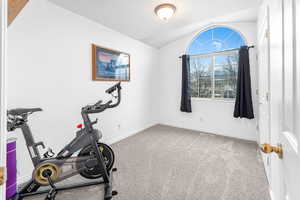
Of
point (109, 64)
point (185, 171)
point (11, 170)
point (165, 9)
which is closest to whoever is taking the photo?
point (11, 170)

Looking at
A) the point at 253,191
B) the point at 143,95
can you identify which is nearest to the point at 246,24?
the point at 143,95

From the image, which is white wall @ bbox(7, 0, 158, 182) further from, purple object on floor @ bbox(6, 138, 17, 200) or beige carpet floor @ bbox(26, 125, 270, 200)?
beige carpet floor @ bbox(26, 125, 270, 200)

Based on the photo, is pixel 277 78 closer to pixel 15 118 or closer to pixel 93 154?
pixel 93 154

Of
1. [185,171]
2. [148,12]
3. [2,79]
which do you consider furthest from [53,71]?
[185,171]

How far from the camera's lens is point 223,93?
374 centimetres

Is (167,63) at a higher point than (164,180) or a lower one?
higher

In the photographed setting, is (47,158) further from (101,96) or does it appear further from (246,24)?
(246,24)

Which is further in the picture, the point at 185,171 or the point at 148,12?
the point at 148,12

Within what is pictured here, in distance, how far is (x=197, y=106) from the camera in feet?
13.2

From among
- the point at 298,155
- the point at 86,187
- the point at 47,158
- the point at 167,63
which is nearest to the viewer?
the point at 298,155

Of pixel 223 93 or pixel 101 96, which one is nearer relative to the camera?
pixel 101 96

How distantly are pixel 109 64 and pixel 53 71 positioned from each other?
3.61 ft

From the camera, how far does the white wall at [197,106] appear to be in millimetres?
3266

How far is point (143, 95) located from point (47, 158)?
9.02 ft
